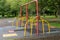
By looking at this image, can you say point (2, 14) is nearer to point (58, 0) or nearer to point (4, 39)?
point (58, 0)

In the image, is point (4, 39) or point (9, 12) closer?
point (4, 39)

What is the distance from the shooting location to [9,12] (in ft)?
173

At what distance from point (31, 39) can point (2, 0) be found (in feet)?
141

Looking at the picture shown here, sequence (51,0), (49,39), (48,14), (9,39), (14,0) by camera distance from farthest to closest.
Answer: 1. (48,14)
2. (14,0)
3. (51,0)
4. (9,39)
5. (49,39)

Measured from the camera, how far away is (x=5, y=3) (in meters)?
52.7

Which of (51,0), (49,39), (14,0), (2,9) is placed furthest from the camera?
(2,9)

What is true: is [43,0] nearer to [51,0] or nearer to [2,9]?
[51,0]

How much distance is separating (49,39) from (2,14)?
41.6 meters

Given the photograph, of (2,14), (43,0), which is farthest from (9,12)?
(43,0)

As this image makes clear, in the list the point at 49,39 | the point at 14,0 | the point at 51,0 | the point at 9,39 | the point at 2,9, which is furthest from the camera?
the point at 2,9

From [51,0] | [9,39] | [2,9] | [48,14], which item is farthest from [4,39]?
A: [48,14]

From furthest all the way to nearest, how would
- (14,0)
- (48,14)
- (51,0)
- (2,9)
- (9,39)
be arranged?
(48,14)
(2,9)
(14,0)
(51,0)
(9,39)

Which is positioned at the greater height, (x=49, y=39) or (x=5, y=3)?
(x=5, y=3)

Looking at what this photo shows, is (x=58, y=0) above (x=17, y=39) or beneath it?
above
